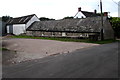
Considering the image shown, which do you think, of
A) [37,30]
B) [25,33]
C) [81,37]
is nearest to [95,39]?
[81,37]

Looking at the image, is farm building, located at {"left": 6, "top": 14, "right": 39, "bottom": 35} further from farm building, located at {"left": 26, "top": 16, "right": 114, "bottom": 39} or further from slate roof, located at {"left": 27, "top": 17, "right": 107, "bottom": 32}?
farm building, located at {"left": 26, "top": 16, "right": 114, "bottom": 39}

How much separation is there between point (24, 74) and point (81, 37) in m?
24.5

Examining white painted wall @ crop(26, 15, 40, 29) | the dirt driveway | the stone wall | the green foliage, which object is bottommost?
the dirt driveway

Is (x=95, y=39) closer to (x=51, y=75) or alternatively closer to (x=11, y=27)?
(x=51, y=75)

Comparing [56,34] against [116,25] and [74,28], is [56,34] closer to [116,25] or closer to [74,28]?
[74,28]

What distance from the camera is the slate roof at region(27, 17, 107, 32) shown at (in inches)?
1284

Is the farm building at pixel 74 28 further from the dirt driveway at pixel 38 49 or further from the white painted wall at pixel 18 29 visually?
the dirt driveway at pixel 38 49

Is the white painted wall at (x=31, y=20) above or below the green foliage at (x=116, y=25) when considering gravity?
above

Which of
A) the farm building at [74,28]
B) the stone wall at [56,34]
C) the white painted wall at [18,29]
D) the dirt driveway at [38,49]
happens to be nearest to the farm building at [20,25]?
the white painted wall at [18,29]

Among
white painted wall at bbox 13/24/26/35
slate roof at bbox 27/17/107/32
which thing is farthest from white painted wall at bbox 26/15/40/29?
slate roof at bbox 27/17/107/32

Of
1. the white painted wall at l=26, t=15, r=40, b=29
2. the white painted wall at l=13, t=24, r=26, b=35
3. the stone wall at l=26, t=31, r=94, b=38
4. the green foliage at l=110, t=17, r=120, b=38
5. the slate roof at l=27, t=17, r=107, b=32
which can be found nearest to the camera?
the slate roof at l=27, t=17, r=107, b=32

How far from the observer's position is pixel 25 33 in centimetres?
4722

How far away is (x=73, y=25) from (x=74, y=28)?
62.7 inches

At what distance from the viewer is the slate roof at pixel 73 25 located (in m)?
32.6
